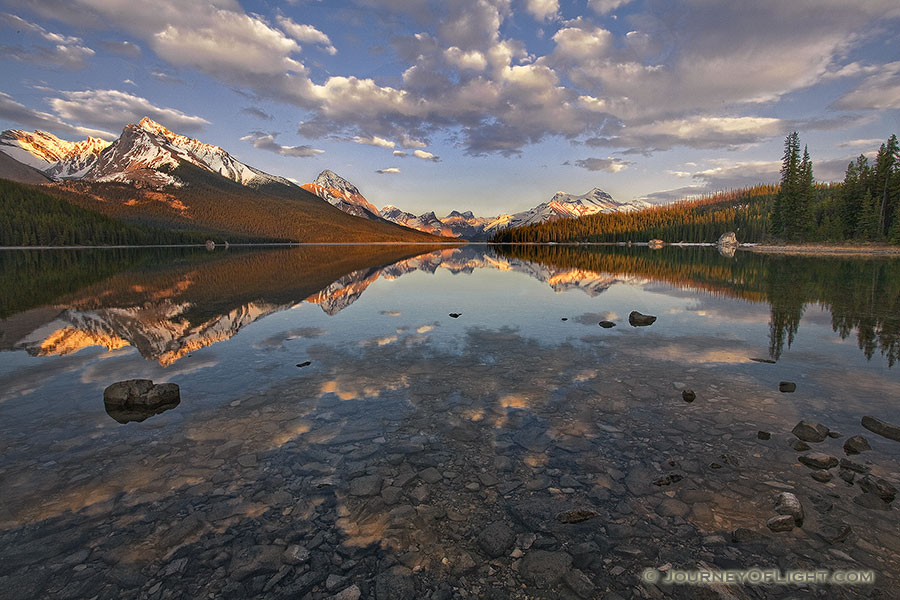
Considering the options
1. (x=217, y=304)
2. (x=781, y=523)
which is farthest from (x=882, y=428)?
(x=217, y=304)

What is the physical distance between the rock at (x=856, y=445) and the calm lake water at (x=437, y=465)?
0.19 metres

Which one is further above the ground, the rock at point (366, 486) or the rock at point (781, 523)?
the rock at point (366, 486)

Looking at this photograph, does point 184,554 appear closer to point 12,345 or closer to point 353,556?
point 353,556

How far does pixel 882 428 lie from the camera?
9586 millimetres

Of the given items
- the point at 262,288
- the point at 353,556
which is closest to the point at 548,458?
the point at 353,556

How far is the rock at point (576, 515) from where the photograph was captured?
670 centimetres

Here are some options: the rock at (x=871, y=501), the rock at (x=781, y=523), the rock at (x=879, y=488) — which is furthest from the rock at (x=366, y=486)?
the rock at (x=879, y=488)

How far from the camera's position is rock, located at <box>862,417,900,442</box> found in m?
9.35

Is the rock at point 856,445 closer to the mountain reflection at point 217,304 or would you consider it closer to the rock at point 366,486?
the mountain reflection at point 217,304

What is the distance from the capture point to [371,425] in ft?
33.7

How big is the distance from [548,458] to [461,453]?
6.30ft

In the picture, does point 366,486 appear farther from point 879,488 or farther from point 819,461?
point 879,488

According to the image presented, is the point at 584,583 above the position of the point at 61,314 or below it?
below

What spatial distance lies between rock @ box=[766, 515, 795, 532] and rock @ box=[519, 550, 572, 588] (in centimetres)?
352
